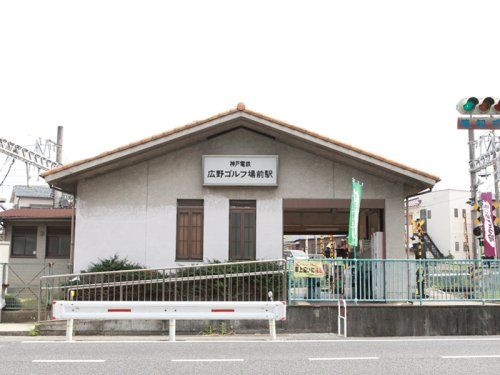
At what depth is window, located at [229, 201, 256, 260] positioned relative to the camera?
15.8 m

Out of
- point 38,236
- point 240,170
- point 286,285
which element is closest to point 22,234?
point 38,236

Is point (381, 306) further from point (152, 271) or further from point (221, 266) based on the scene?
point (152, 271)

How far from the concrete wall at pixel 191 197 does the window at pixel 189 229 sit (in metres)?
0.19

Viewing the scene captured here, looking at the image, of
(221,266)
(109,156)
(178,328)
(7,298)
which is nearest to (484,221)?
(221,266)

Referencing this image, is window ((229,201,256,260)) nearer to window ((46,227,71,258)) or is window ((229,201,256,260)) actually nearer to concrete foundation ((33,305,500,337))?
concrete foundation ((33,305,500,337))

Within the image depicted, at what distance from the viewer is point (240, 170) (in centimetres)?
1578

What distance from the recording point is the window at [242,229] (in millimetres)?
15797

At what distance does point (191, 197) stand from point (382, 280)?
19.0 feet

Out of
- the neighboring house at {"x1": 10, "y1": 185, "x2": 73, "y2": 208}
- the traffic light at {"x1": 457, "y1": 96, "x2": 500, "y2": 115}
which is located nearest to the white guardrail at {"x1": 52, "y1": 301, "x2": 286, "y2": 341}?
the traffic light at {"x1": 457, "y1": 96, "x2": 500, "y2": 115}

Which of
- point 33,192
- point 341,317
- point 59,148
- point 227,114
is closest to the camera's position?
point 341,317

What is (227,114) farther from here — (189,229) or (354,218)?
(354,218)

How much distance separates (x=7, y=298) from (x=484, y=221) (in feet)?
48.3

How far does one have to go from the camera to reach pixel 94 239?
15.6 metres

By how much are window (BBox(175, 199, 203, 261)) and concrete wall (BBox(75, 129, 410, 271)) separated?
19cm
